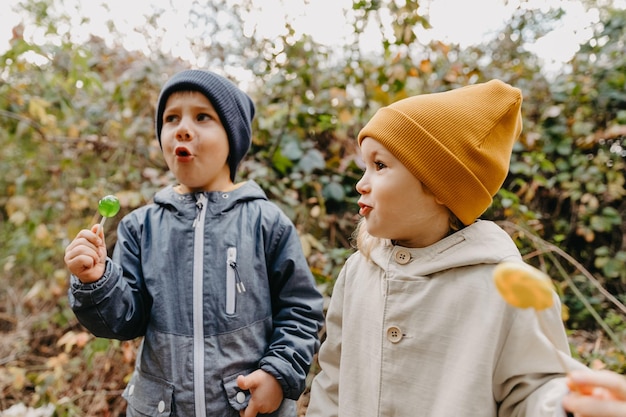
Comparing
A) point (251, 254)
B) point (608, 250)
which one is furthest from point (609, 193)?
point (251, 254)

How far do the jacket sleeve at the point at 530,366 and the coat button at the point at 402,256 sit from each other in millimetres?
277

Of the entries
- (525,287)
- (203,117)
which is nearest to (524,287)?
(525,287)

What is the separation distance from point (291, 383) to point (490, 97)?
991 mm

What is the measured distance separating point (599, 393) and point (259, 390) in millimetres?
917

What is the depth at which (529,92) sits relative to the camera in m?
3.91

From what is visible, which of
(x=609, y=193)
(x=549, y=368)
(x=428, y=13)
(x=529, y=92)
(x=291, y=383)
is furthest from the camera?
(x=529, y=92)

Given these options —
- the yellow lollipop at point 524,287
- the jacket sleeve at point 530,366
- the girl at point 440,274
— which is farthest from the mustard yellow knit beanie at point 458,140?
the yellow lollipop at point 524,287

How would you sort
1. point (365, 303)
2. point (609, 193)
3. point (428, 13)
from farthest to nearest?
point (609, 193) → point (428, 13) → point (365, 303)

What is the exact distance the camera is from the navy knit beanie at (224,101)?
1.48m

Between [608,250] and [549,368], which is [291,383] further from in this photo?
[608,250]

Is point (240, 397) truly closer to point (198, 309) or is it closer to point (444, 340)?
point (198, 309)

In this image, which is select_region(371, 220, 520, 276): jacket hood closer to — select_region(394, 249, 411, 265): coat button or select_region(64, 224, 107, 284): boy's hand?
select_region(394, 249, 411, 265): coat button

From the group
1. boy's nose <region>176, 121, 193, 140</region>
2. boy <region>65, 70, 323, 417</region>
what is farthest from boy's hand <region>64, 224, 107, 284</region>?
boy's nose <region>176, 121, 193, 140</region>

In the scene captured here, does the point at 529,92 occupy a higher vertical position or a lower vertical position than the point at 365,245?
higher
